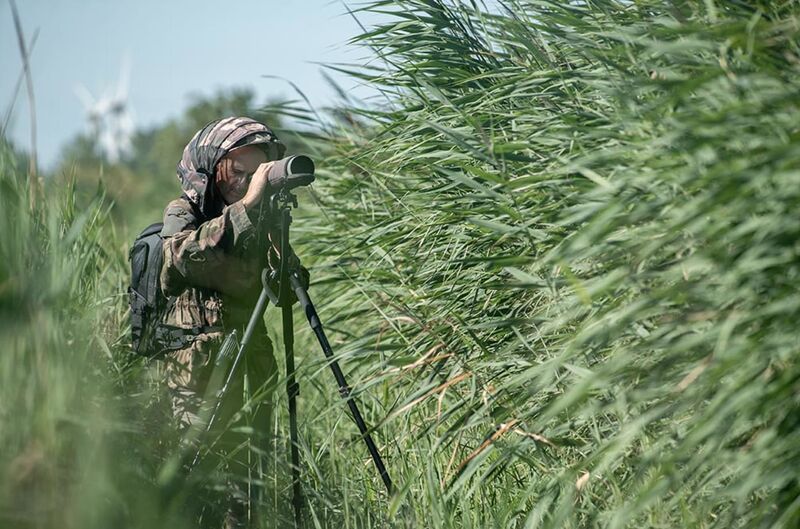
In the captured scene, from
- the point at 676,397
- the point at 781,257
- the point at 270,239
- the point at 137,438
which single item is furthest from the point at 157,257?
the point at 781,257

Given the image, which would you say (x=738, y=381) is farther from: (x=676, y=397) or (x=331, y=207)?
(x=331, y=207)

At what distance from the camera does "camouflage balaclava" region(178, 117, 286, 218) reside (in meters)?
3.27

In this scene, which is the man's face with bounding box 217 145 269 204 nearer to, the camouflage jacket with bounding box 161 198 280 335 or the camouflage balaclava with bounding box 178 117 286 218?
the camouflage balaclava with bounding box 178 117 286 218

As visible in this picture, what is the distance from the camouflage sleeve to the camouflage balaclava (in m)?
0.13

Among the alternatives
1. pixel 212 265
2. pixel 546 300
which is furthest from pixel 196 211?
pixel 546 300

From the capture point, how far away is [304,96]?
4078mm

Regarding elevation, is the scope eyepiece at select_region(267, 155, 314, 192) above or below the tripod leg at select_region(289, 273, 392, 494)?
above

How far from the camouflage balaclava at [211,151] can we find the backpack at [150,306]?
213 millimetres

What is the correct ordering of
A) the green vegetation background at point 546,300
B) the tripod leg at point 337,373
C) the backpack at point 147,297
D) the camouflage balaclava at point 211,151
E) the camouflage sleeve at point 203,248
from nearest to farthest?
1. the green vegetation background at point 546,300
2. the tripod leg at point 337,373
3. the camouflage sleeve at point 203,248
4. the backpack at point 147,297
5. the camouflage balaclava at point 211,151

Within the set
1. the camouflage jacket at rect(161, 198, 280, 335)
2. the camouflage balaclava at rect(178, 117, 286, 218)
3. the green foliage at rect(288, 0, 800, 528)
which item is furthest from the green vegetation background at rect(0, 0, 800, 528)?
the camouflage balaclava at rect(178, 117, 286, 218)

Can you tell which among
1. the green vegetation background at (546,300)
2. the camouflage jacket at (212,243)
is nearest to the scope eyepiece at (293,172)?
the camouflage jacket at (212,243)

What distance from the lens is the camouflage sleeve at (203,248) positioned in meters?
3.02

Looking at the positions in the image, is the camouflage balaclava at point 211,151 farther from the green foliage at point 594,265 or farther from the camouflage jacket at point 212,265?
the green foliage at point 594,265

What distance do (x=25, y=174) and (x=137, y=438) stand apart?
1.11m
